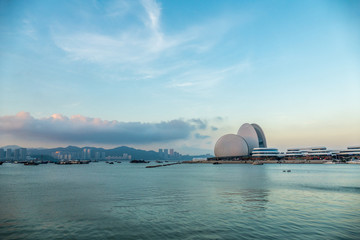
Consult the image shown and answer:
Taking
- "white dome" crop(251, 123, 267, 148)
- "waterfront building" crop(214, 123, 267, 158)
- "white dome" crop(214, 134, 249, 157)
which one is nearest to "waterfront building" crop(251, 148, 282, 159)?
"waterfront building" crop(214, 123, 267, 158)

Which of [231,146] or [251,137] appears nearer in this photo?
[231,146]

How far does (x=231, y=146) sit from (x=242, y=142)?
7650 millimetres

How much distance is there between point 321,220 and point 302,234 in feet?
12.2

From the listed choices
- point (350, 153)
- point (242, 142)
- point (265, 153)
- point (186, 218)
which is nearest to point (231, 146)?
point (242, 142)

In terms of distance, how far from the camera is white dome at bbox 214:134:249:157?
159m

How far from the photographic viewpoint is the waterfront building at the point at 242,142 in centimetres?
15988

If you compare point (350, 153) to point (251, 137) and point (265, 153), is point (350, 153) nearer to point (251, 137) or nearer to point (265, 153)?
point (265, 153)

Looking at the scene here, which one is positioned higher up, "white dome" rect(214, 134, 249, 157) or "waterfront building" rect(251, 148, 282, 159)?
"white dome" rect(214, 134, 249, 157)

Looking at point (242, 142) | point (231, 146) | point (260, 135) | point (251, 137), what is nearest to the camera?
point (242, 142)

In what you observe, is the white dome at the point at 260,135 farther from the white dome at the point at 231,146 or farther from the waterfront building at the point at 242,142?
the white dome at the point at 231,146

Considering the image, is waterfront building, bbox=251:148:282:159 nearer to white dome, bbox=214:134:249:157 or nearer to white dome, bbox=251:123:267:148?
white dome, bbox=214:134:249:157

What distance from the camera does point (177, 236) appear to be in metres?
13.1

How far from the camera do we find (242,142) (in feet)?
523

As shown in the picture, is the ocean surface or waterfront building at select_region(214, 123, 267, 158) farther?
waterfront building at select_region(214, 123, 267, 158)
